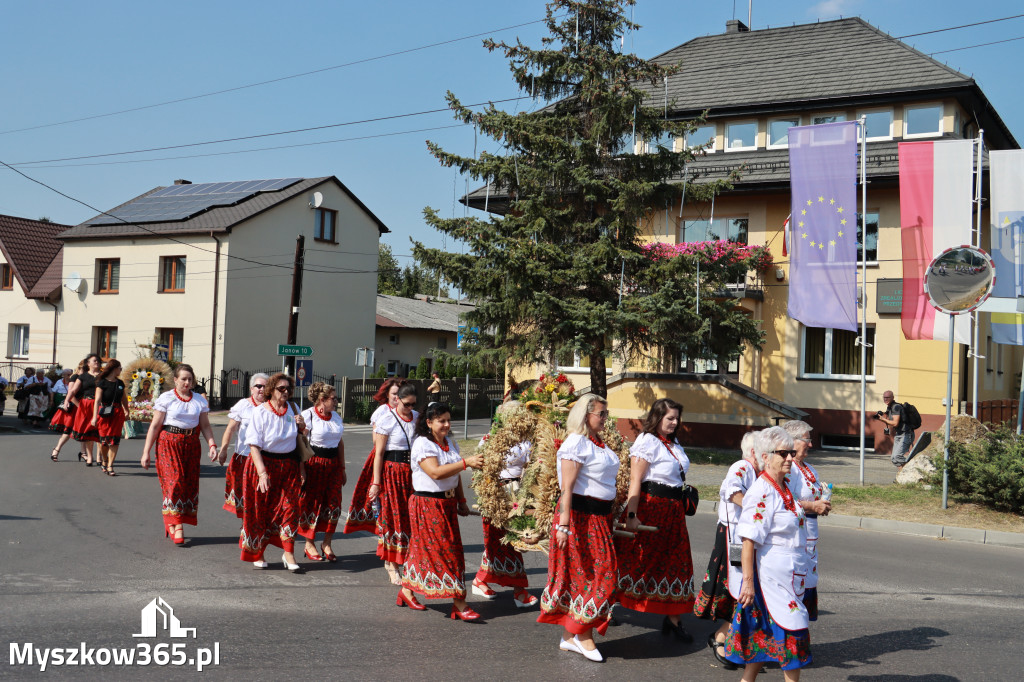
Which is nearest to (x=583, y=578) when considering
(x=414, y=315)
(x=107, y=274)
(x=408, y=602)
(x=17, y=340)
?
(x=408, y=602)

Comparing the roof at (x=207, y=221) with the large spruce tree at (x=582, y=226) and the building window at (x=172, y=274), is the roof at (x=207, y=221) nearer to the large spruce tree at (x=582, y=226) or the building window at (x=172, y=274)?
the building window at (x=172, y=274)

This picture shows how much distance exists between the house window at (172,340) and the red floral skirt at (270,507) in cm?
2848

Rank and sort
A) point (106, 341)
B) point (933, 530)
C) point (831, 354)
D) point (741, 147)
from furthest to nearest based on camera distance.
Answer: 1. point (106, 341)
2. point (741, 147)
3. point (831, 354)
4. point (933, 530)

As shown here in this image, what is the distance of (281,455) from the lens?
314 inches

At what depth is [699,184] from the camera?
63.5 ft

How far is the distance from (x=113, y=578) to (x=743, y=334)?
1464 cm

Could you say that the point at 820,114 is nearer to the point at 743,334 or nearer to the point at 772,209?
the point at 772,209

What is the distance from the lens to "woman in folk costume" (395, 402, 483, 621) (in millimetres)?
6539

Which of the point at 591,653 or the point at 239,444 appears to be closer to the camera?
the point at 591,653

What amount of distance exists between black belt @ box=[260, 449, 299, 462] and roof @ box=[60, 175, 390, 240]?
28.0 metres

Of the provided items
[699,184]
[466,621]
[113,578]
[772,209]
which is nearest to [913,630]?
[466,621]

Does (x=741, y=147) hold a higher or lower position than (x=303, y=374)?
higher

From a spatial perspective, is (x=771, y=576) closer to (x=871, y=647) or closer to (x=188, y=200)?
(x=871, y=647)

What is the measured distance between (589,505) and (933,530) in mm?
8115
